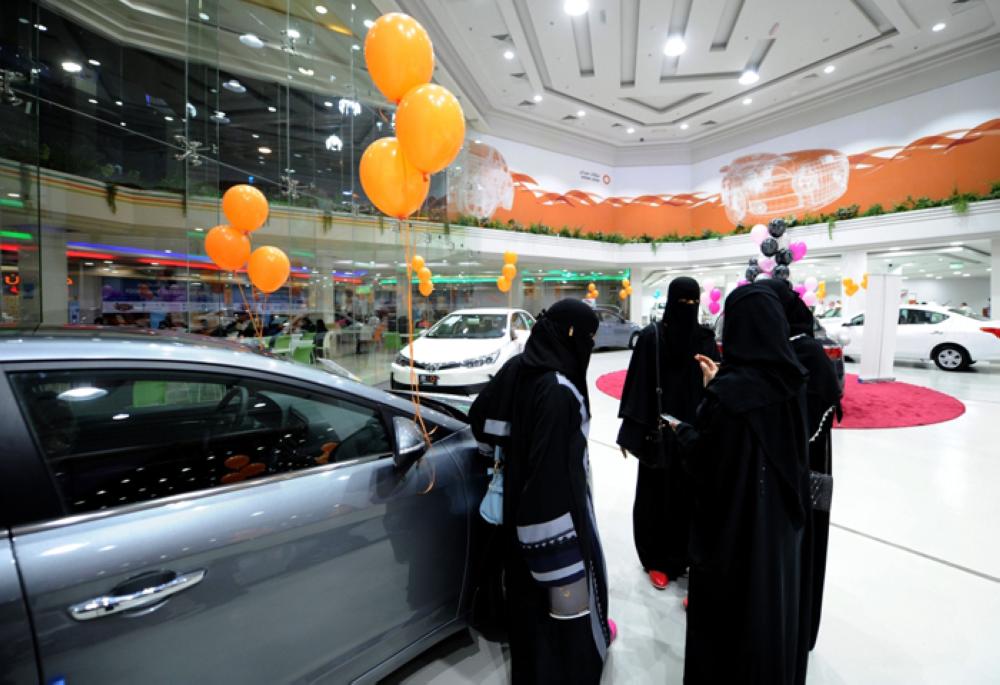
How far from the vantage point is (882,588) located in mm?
2227

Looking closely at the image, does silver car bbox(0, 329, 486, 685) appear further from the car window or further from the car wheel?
the car wheel

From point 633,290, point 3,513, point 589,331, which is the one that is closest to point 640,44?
point 633,290

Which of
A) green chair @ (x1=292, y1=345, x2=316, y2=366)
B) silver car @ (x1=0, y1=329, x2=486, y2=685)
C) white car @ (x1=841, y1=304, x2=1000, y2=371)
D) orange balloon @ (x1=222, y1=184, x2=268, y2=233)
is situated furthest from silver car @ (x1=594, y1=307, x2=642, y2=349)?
silver car @ (x1=0, y1=329, x2=486, y2=685)

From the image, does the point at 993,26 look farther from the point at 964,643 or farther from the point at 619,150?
the point at 964,643

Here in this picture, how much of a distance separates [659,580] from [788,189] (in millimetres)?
18541

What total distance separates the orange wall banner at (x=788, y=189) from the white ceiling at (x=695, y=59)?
1.67 meters

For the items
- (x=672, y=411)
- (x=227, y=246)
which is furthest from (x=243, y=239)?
(x=672, y=411)

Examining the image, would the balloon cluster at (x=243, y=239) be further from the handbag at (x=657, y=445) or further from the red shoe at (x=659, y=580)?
the red shoe at (x=659, y=580)

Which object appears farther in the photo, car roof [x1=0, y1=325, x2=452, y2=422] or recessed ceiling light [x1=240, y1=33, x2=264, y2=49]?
recessed ceiling light [x1=240, y1=33, x2=264, y2=49]

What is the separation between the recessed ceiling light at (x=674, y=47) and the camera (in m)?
12.3

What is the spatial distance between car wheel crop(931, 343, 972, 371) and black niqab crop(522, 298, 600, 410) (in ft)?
36.7

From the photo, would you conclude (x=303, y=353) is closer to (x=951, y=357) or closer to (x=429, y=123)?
(x=429, y=123)

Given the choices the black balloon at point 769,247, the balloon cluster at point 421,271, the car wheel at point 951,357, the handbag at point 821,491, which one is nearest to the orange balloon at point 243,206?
the balloon cluster at point 421,271

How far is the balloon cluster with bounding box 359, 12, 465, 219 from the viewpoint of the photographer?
2.47 meters
